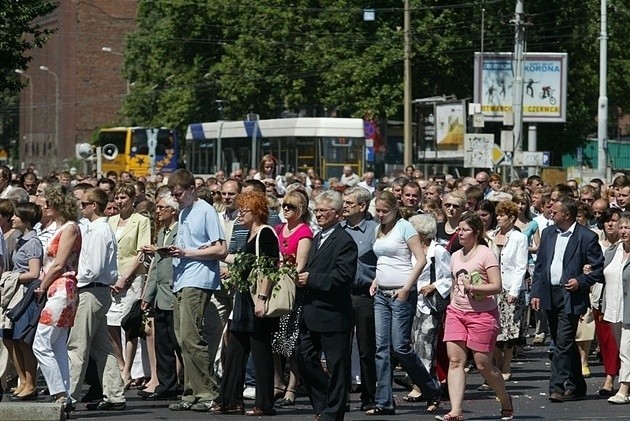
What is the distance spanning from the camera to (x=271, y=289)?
12.6 m

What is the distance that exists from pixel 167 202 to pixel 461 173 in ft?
138

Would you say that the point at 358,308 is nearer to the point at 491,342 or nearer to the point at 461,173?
the point at 491,342

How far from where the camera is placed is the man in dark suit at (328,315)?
11.8 m

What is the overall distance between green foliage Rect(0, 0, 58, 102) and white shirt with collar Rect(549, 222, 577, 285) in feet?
49.4

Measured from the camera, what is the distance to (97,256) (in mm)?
13234

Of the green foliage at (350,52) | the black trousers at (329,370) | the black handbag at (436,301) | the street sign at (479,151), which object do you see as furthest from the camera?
the green foliage at (350,52)

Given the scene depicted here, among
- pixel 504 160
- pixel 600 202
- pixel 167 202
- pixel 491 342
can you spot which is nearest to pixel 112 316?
pixel 167 202

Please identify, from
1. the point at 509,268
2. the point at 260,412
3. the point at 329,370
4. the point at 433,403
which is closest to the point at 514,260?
the point at 509,268

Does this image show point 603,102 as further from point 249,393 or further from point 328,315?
point 328,315

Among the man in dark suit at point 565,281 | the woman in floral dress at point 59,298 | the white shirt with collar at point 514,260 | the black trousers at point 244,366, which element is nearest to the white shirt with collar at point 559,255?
the man in dark suit at point 565,281

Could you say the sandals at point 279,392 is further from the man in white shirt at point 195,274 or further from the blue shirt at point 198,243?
the blue shirt at point 198,243

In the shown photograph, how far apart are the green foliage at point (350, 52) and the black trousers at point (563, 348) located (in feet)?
134

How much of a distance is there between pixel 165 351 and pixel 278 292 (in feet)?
7.83

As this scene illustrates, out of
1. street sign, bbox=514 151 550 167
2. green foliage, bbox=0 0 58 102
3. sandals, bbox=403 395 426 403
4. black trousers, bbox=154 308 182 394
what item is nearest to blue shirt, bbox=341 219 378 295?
sandals, bbox=403 395 426 403
